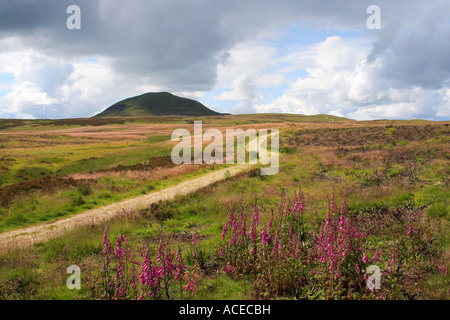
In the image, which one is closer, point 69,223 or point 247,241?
point 247,241

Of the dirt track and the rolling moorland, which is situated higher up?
the rolling moorland

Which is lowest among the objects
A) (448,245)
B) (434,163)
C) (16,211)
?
(16,211)

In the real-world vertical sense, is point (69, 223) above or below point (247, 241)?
below

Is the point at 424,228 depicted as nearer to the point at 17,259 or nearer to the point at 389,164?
the point at 17,259

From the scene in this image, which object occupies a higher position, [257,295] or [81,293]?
[257,295]

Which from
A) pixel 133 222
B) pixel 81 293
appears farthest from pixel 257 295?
pixel 133 222

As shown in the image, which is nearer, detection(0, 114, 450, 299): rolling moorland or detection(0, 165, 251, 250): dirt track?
detection(0, 114, 450, 299): rolling moorland

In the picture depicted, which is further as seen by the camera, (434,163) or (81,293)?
(434,163)

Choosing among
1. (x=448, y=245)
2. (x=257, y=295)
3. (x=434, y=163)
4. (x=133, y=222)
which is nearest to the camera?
(x=257, y=295)

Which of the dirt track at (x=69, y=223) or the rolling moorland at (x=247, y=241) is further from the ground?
the rolling moorland at (x=247, y=241)

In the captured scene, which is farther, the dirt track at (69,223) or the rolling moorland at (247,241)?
the dirt track at (69,223)

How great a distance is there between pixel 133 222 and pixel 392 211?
10.7 m

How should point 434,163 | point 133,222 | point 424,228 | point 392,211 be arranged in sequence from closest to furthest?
1. point 424,228
2. point 392,211
3. point 133,222
4. point 434,163

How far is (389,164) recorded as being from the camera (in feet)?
74.4
